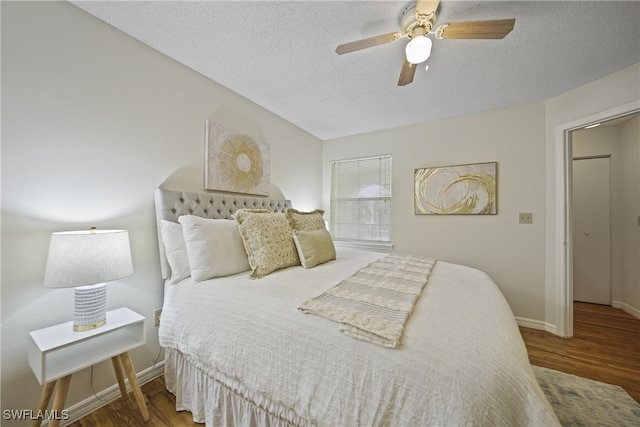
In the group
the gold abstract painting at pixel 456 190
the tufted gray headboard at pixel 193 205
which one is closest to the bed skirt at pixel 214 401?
the tufted gray headboard at pixel 193 205

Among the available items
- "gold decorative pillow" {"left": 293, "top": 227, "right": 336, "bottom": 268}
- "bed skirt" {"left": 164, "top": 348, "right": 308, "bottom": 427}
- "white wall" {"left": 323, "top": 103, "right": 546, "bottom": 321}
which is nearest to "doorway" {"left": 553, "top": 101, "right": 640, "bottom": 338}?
"white wall" {"left": 323, "top": 103, "right": 546, "bottom": 321}

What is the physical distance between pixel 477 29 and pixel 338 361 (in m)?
1.83

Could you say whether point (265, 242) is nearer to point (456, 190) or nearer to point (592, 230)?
point (456, 190)

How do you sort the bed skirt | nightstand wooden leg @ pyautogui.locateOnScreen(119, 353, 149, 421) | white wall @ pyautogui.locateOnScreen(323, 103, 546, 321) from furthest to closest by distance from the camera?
white wall @ pyautogui.locateOnScreen(323, 103, 546, 321) < nightstand wooden leg @ pyautogui.locateOnScreen(119, 353, 149, 421) < the bed skirt

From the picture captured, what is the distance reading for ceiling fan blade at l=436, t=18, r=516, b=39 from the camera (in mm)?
1204

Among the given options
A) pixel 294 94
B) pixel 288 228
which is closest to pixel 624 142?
pixel 294 94

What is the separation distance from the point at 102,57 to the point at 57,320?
5.34 feet

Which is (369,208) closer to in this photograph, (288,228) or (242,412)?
(288,228)

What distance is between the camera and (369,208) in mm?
3408

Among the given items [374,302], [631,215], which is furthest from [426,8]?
[631,215]

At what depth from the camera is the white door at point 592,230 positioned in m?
2.97

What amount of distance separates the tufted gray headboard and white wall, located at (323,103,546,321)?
2009 millimetres

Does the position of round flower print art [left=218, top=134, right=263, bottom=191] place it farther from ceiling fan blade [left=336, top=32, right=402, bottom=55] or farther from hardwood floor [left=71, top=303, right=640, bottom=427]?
hardwood floor [left=71, top=303, right=640, bottom=427]

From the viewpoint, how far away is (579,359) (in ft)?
6.15
